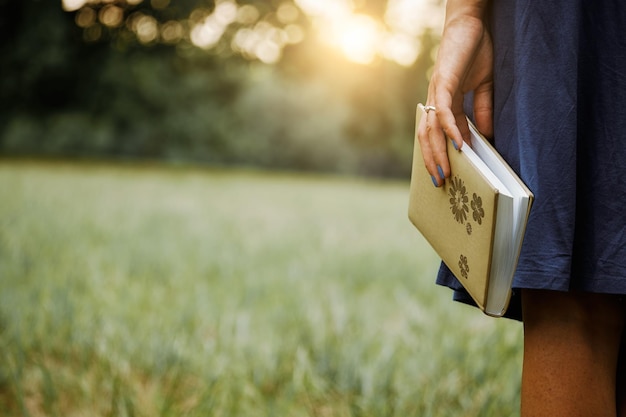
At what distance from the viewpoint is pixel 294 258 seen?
12.3ft

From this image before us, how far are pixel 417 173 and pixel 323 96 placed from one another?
18.6 meters

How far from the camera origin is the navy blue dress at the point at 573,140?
0.72 metres

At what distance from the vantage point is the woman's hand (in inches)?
31.4

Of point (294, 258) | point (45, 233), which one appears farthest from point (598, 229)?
point (45, 233)

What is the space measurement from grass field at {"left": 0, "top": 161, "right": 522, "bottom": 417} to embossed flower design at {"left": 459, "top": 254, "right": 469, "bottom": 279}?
3.00 feet

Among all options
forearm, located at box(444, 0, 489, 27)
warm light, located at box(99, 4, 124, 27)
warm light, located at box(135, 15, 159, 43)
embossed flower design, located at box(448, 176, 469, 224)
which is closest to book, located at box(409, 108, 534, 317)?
embossed flower design, located at box(448, 176, 469, 224)

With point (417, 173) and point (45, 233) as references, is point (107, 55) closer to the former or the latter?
point (45, 233)

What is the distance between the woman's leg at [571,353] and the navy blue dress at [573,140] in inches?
1.5

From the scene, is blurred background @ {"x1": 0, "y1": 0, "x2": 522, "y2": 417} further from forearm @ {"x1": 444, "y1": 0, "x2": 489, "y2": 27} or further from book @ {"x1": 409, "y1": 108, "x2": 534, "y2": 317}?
forearm @ {"x1": 444, "y1": 0, "x2": 489, "y2": 27}

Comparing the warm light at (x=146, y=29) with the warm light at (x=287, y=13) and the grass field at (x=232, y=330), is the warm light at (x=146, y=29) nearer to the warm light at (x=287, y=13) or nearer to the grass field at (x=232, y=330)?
the warm light at (x=287, y=13)

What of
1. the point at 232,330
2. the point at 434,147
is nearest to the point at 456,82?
the point at 434,147

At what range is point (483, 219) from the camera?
2.36 ft

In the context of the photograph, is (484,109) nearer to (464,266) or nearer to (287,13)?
(464,266)

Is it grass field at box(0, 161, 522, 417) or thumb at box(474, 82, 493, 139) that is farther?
grass field at box(0, 161, 522, 417)
